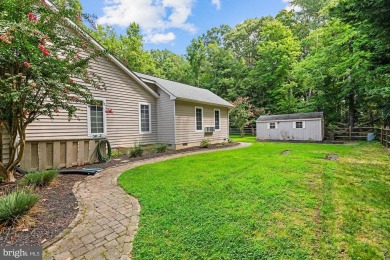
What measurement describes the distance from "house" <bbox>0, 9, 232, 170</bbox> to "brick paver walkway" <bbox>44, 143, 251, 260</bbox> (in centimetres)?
272

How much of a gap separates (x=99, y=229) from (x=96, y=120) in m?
6.85

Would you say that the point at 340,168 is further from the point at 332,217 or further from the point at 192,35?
the point at 192,35

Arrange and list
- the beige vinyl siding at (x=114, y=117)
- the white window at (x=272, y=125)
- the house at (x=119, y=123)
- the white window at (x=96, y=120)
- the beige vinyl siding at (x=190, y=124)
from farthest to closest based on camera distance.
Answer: the white window at (x=272, y=125)
the beige vinyl siding at (x=190, y=124)
the white window at (x=96, y=120)
the beige vinyl siding at (x=114, y=117)
the house at (x=119, y=123)

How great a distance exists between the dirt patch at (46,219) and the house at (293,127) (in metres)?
16.2

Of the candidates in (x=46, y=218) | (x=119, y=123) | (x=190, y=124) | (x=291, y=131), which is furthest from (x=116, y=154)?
(x=291, y=131)

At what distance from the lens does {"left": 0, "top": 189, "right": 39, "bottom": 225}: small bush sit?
2678mm

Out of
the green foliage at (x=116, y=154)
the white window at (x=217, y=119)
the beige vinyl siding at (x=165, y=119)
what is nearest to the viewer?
the green foliage at (x=116, y=154)

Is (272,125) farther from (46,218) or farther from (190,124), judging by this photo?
(46,218)

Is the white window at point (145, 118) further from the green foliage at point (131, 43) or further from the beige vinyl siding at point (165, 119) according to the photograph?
Answer: the green foliage at point (131, 43)

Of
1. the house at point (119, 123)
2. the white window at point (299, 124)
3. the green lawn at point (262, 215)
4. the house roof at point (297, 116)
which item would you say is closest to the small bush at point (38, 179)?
the green lawn at point (262, 215)

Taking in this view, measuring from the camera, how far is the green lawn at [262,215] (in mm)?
2246

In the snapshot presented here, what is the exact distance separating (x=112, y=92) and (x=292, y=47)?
70.9 feet

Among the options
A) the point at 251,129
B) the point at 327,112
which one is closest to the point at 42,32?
the point at 327,112

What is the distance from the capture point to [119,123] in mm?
9445
